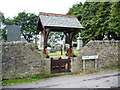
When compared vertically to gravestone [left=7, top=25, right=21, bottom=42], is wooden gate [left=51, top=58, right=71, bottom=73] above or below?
below

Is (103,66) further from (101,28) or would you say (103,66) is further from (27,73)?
(101,28)

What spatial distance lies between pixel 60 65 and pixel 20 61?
255 centimetres

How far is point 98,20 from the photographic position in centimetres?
1455

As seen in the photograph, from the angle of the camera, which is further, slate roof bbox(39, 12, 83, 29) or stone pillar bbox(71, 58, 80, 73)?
slate roof bbox(39, 12, 83, 29)

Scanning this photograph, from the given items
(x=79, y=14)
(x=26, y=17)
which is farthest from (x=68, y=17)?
(x=26, y=17)

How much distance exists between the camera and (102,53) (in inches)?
345

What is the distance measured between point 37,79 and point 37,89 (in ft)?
4.80

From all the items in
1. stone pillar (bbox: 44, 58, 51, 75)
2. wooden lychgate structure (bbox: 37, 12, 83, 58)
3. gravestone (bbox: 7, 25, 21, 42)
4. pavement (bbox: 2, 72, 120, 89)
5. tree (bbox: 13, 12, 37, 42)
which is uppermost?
tree (bbox: 13, 12, 37, 42)

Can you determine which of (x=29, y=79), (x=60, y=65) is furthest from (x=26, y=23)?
(x=29, y=79)

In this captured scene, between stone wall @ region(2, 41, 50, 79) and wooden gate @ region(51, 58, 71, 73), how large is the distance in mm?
397

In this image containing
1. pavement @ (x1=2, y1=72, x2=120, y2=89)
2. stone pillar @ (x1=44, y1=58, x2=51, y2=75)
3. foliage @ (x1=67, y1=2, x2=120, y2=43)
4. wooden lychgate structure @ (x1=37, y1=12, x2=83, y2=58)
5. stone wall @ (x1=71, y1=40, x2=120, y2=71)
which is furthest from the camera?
foliage @ (x1=67, y1=2, x2=120, y2=43)

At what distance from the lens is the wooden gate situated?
7547mm

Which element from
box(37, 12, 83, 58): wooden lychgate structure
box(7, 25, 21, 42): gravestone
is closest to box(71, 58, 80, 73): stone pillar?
box(37, 12, 83, 58): wooden lychgate structure

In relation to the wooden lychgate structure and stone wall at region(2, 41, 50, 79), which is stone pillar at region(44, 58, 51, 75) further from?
the wooden lychgate structure
